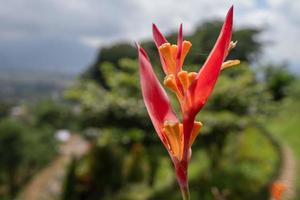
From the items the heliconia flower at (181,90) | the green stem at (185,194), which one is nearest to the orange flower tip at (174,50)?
the heliconia flower at (181,90)

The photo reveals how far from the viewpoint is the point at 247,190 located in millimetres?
9031

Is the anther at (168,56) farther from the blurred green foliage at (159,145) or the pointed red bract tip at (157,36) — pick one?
the blurred green foliage at (159,145)

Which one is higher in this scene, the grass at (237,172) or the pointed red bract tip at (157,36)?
the pointed red bract tip at (157,36)

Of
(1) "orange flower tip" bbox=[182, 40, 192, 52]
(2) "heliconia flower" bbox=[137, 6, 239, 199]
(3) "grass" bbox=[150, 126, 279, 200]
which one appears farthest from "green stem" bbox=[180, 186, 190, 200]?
(3) "grass" bbox=[150, 126, 279, 200]

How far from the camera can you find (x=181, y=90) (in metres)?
0.67

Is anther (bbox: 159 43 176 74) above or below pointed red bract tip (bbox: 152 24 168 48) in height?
below

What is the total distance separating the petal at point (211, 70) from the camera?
63 cm

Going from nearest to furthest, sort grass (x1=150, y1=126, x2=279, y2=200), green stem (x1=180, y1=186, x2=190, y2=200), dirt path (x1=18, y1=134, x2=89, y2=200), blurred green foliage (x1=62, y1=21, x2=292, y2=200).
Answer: green stem (x1=180, y1=186, x2=190, y2=200)
grass (x1=150, y1=126, x2=279, y2=200)
blurred green foliage (x1=62, y1=21, x2=292, y2=200)
dirt path (x1=18, y1=134, x2=89, y2=200)

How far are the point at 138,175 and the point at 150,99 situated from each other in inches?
460

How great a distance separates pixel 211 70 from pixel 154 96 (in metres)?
0.09

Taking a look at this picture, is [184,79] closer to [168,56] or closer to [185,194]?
[168,56]

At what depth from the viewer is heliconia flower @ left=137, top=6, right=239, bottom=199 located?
0.64 m

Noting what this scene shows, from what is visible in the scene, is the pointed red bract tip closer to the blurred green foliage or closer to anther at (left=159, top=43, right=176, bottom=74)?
anther at (left=159, top=43, right=176, bottom=74)

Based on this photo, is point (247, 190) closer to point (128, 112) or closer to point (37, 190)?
point (128, 112)
